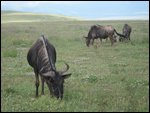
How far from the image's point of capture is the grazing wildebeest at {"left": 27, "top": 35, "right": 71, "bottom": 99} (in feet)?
33.4

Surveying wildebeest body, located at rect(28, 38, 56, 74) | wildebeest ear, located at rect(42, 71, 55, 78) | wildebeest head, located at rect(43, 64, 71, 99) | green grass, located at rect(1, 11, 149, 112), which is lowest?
green grass, located at rect(1, 11, 149, 112)

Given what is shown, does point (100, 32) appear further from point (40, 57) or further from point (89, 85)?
point (40, 57)

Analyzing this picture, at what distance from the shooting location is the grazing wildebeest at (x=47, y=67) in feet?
33.4

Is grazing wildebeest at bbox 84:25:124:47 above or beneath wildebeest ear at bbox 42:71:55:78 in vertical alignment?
beneath

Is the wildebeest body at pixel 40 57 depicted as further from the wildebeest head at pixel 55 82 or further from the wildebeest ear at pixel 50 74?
the wildebeest head at pixel 55 82

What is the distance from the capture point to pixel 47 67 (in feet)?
35.5

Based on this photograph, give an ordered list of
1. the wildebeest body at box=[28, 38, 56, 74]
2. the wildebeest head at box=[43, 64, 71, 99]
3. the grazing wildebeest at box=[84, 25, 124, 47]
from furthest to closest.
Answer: the grazing wildebeest at box=[84, 25, 124, 47]
the wildebeest body at box=[28, 38, 56, 74]
the wildebeest head at box=[43, 64, 71, 99]

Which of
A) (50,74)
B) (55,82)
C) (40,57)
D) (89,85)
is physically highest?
(40,57)

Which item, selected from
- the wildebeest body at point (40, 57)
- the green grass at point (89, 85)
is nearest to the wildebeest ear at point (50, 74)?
the wildebeest body at point (40, 57)

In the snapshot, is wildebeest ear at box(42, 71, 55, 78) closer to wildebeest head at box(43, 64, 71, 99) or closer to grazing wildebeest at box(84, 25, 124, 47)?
wildebeest head at box(43, 64, 71, 99)

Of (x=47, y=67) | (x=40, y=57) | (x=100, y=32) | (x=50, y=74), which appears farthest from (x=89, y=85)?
(x=100, y=32)

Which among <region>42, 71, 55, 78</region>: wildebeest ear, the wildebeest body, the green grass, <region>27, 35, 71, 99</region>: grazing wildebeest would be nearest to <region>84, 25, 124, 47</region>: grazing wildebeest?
the green grass

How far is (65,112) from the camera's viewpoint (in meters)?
9.73

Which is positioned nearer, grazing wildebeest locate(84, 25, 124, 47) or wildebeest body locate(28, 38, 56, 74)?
wildebeest body locate(28, 38, 56, 74)
